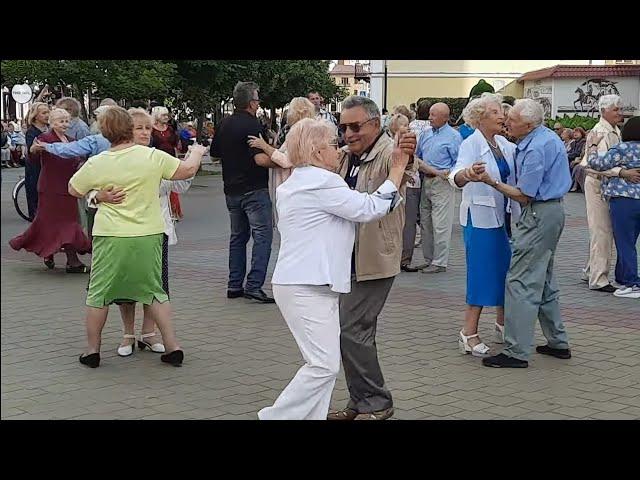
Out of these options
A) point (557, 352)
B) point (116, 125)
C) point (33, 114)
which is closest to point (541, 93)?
point (33, 114)

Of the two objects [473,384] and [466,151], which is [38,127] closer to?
[466,151]

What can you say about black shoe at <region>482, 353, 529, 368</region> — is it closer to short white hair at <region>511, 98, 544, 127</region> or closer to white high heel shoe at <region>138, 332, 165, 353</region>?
short white hair at <region>511, 98, 544, 127</region>

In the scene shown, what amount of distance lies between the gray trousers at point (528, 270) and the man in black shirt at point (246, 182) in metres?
2.79

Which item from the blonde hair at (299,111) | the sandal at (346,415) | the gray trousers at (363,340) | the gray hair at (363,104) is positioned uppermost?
the blonde hair at (299,111)

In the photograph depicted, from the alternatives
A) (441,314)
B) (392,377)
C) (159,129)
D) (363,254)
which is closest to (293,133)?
(363,254)

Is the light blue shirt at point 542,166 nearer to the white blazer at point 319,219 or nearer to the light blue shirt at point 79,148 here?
the white blazer at point 319,219

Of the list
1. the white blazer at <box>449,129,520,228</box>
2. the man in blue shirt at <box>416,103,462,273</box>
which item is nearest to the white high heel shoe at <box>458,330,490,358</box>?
the white blazer at <box>449,129,520,228</box>

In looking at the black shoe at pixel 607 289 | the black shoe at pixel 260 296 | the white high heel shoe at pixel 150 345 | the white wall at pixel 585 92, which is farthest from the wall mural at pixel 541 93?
the white high heel shoe at pixel 150 345

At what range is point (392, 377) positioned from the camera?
20.5 ft

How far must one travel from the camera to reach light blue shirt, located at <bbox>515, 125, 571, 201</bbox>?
20.4 ft

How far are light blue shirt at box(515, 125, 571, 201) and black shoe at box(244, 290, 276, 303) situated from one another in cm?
303

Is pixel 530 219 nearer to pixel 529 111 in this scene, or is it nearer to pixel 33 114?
pixel 529 111

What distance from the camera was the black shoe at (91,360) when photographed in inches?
254

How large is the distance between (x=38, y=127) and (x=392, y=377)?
6574 mm
